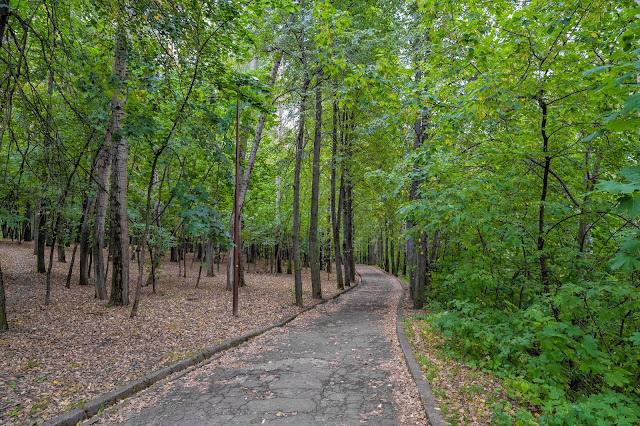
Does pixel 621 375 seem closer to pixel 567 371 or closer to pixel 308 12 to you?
pixel 567 371

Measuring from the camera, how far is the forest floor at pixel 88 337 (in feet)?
13.1

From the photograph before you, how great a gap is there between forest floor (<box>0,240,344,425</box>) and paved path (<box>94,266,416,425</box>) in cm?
66

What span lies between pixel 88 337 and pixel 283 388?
3965 millimetres

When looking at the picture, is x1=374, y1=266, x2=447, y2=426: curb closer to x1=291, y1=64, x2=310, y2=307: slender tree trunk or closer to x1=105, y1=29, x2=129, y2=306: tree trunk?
x1=291, y1=64, x2=310, y2=307: slender tree trunk

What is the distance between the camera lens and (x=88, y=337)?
596cm

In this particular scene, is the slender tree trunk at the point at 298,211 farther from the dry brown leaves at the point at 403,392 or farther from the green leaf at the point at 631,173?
the green leaf at the point at 631,173

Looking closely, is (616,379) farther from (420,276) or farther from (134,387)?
(420,276)

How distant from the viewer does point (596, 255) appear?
541 cm

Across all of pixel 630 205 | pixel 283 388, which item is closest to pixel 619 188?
pixel 630 205

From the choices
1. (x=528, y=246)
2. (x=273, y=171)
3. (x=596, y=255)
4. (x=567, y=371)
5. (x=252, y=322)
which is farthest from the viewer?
(x=273, y=171)

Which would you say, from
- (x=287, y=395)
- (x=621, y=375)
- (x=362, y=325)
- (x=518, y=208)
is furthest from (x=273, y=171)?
(x=621, y=375)

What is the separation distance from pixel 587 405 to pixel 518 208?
11.9ft

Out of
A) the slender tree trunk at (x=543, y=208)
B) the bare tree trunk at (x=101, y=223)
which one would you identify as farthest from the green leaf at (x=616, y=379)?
the bare tree trunk at (x=101, y=223)

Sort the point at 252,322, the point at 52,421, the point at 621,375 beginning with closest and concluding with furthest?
1. the point at 52,421
2. the point at 621,375
3. the point at 252,322
